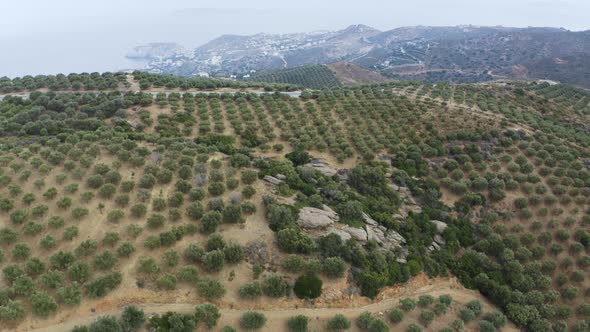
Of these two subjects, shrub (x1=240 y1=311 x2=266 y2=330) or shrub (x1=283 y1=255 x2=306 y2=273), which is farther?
shrub (x1=283 y1=255 x2=306 y2=273)

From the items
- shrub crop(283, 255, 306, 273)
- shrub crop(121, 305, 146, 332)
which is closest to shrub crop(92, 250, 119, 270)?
shrub crop(121, 305, 146, 332)

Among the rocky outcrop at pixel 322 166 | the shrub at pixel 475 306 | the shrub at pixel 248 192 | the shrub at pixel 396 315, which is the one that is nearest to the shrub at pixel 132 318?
the shrub at pixel 248 192

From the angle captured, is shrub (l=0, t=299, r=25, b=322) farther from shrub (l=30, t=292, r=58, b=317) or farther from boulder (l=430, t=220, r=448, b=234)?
boulder (l=430, t=220, r=448, b=234)

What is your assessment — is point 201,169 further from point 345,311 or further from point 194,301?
point 345,311

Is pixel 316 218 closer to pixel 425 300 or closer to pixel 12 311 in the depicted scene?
pixel 425 300

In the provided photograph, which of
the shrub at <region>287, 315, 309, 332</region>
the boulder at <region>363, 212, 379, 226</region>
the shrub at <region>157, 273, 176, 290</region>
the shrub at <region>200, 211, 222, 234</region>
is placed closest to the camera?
the shrub at <region>287, 315, 309, 332</region>

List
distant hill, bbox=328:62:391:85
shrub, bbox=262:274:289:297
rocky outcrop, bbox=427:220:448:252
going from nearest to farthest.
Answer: shrub, bbox=262:274:289:297 < rocky outcrop, bbox=427:220:448:252 < distant hill, bbox=328:62:391:85

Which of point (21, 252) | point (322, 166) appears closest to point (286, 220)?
point (322, 166)
